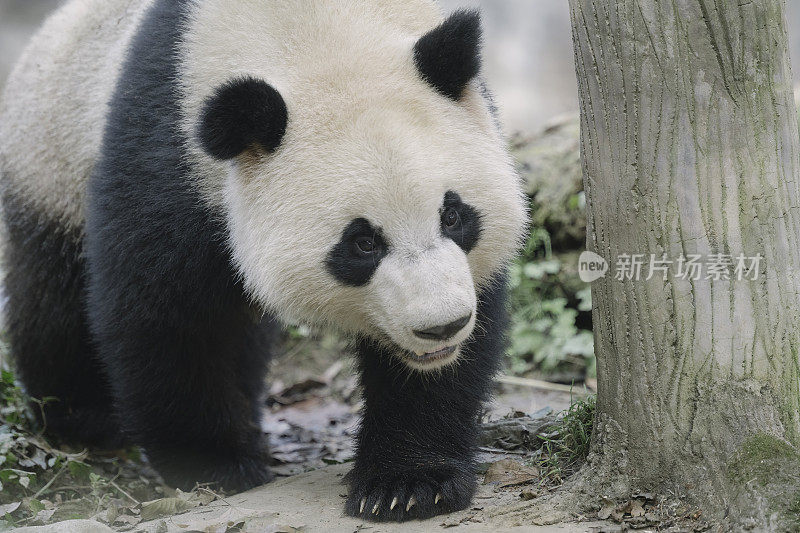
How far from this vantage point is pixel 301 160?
3.65m

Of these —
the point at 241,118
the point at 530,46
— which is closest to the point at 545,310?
the point at 241,118

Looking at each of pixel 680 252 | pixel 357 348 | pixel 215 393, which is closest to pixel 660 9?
pixel 680 252

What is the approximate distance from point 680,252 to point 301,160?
1.59 meters

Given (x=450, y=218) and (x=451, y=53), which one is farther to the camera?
(x=451, y=53)

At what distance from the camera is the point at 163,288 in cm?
418

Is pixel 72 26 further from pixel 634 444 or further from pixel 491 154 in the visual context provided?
pixel 634 444

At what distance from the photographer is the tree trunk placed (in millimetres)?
3240

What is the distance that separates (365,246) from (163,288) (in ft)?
3.91

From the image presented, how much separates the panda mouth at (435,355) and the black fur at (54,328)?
108 inches

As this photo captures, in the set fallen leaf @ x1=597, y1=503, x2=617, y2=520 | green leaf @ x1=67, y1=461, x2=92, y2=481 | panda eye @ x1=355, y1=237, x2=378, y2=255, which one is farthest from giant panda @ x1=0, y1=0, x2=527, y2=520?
fallen leaf @ x1=597, y1=503, x2=617, y2=520

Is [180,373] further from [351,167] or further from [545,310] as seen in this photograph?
[545,310]

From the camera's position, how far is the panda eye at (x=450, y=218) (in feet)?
11.9

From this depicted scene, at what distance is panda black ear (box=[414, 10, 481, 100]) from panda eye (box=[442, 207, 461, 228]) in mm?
592

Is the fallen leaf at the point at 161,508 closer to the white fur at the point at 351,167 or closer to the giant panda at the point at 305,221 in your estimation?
the giant panda at the point at 305,221
